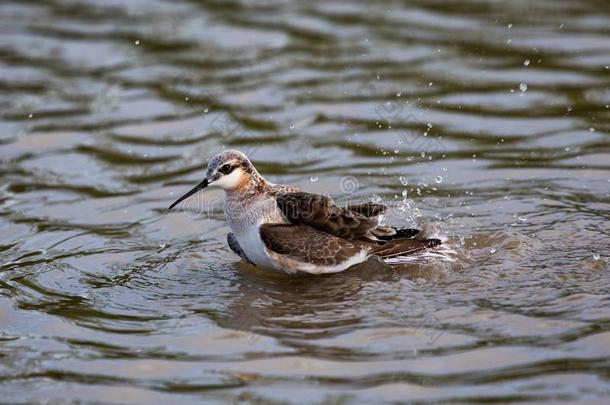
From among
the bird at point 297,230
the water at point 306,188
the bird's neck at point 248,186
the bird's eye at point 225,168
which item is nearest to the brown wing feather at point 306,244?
the bird at point 297,230

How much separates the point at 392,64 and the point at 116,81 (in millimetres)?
4302

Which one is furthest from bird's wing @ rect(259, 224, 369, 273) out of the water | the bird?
the water

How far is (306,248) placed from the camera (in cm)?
1120

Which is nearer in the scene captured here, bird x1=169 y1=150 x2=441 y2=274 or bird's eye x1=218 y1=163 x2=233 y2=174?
bird x1=169 y1=150 x2=441 y2=274

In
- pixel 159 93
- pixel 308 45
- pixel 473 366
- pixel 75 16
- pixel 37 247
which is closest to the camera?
pixel 473 366

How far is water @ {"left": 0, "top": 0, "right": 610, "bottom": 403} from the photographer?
9.18 meters

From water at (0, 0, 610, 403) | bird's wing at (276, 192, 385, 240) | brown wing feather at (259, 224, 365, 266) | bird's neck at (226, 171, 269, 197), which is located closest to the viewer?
water at (0, 0, 610, 403)

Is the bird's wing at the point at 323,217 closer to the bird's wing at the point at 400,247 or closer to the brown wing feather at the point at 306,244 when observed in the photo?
the brown wing feather at the point at 306,244

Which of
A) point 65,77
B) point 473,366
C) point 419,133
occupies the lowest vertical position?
point 473,366

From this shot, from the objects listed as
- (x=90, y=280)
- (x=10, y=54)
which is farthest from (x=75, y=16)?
(x=90, y=280)

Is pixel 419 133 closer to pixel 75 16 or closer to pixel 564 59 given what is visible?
pixel 564 59

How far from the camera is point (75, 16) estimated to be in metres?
20.0

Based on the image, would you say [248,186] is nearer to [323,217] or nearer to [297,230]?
[297,230]

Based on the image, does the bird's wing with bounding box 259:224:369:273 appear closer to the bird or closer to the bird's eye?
the bird
